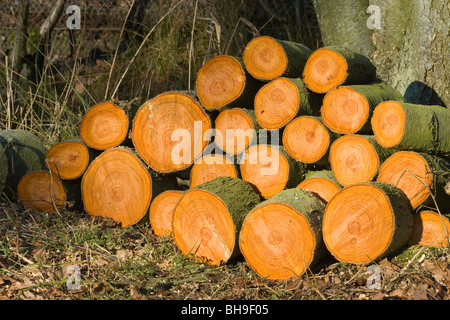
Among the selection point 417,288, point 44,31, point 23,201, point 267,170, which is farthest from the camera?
Result: point 44,31

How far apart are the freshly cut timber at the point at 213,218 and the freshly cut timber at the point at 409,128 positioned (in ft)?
2.67

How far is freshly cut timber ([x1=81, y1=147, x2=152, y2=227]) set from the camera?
367 centimetres

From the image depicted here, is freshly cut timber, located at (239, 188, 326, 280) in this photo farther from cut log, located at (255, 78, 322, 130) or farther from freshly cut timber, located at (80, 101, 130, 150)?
freshly cut timber, located at (80, 101, 130, 150)

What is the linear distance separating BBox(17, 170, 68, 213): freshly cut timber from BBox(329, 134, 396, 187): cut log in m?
1.84

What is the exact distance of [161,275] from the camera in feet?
10.2

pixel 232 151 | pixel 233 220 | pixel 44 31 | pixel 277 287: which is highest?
pixel 44 31

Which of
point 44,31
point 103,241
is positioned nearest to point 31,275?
point 103,241

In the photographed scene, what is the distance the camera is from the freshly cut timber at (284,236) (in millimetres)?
2965

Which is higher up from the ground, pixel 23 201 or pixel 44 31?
pixel 44 31

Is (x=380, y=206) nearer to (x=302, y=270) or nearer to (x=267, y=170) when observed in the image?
(x=302, y=270)

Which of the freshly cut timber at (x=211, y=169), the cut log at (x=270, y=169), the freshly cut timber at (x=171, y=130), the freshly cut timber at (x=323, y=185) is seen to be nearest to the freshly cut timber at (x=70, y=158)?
the freshly cut timber at (x=171, y=130)

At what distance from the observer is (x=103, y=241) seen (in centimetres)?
350

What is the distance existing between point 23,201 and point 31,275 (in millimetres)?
1033

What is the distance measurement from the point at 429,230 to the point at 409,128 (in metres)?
0.56
